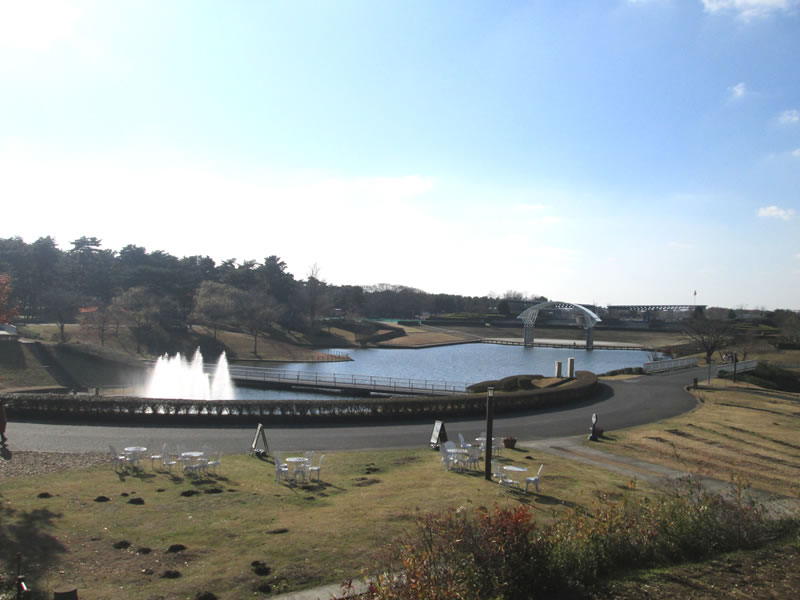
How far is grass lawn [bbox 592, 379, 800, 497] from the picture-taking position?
1892 cm

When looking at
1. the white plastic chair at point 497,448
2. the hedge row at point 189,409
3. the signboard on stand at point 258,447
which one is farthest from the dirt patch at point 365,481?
the hedge row at point 189,409

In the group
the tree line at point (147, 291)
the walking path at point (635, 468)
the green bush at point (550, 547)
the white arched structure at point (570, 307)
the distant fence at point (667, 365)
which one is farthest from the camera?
the white arched structure at point (570, 307)

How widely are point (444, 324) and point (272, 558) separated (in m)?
142

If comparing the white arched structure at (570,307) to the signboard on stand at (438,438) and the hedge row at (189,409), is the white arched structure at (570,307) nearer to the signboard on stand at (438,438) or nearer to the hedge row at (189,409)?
the hedge row at (189,409)

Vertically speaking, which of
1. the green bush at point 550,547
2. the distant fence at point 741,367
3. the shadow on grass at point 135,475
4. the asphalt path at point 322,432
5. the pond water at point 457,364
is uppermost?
the green bush at point 550,547

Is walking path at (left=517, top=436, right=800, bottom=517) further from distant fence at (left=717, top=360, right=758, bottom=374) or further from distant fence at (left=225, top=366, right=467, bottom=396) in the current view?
distant fence at (left=717, top=360, right=758, bottom=374)

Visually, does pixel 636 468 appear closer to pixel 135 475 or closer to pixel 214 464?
pixel 214 464

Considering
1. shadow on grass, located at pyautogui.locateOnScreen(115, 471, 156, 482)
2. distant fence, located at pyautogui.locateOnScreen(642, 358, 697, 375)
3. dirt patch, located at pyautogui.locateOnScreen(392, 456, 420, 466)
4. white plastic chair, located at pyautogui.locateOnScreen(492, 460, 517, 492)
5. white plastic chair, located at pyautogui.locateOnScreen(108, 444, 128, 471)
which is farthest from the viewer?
distant fence, located at pyautogui.locateOnScreen(642, 358, 697, 375)

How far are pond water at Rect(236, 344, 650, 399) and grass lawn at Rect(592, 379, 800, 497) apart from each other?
2580cm

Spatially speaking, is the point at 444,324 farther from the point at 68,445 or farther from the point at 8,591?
the point at 8,591

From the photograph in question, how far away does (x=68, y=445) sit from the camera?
20.5 meters

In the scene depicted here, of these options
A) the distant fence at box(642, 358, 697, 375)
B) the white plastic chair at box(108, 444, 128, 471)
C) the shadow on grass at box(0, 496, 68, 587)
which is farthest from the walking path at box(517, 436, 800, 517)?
the distant fence at box(642, 358, 697, 375)

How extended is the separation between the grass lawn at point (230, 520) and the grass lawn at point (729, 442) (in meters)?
4.95

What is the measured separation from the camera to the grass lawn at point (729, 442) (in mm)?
18922
